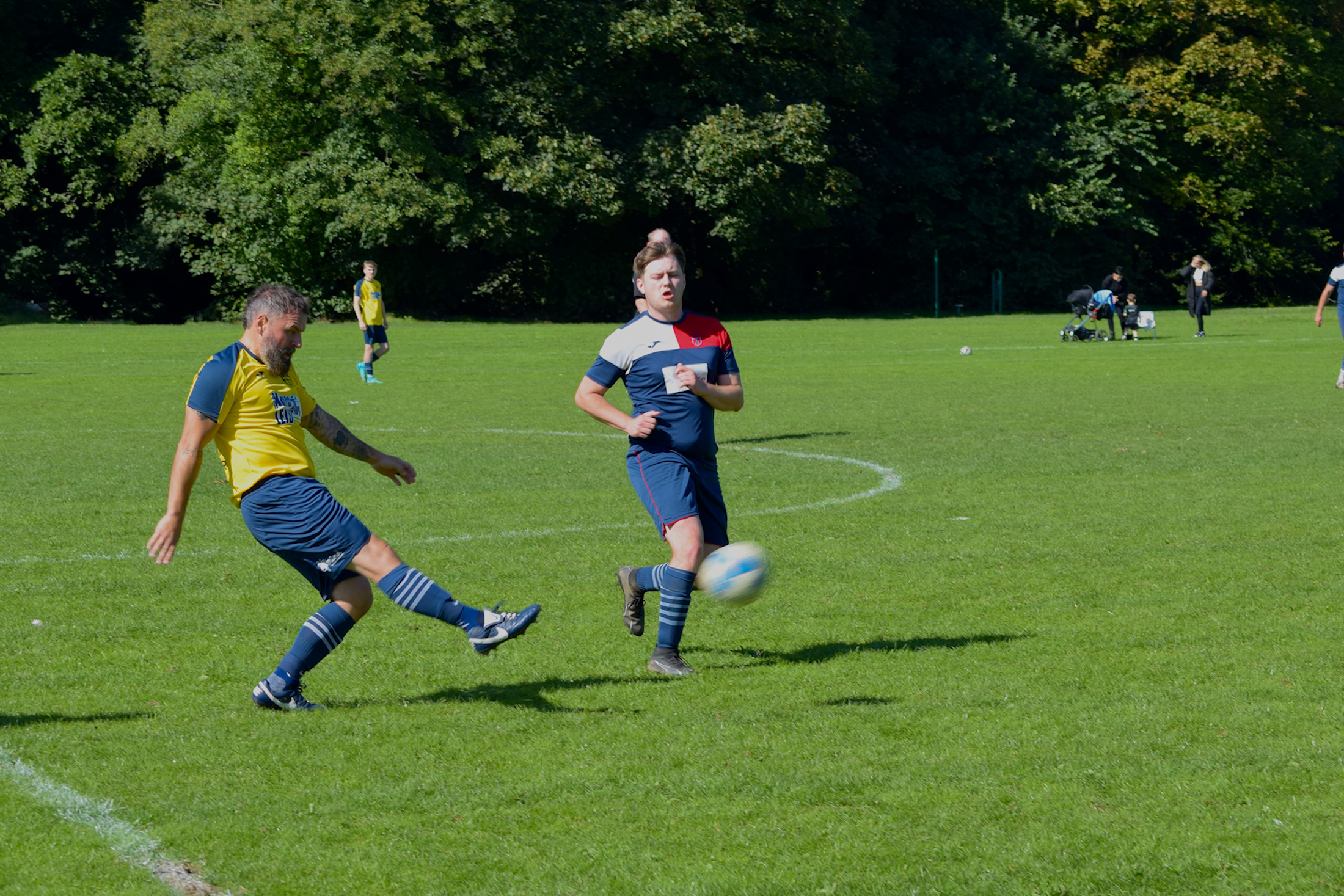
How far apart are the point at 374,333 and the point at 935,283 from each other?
31438 mm

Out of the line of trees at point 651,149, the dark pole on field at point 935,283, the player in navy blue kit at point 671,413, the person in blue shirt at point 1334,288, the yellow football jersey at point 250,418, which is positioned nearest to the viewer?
the yellow football jersey at point 250,418

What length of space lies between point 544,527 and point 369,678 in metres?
4.14

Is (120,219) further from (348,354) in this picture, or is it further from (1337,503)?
(1337,503)

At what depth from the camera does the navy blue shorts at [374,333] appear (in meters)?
24.3

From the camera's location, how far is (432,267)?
158 feet

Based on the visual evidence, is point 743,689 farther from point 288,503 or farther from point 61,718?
point 61,718

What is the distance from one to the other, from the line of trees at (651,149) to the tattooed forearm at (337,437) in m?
38.2

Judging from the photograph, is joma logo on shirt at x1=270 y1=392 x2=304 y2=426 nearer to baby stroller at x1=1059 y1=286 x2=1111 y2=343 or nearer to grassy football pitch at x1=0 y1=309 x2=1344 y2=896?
grassy football pitch at x1=0 y1=309 x2=1344 y2=896

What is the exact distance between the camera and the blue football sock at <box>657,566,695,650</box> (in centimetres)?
684

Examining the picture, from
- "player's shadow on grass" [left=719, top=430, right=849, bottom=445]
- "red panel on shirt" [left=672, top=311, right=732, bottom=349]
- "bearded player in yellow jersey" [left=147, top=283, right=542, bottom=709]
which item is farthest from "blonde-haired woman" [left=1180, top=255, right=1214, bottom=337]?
"bearded player in yellow jersey" [left=147, top=283, right=542, bottom=709]

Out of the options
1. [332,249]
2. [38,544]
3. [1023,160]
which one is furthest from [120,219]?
[38,544]

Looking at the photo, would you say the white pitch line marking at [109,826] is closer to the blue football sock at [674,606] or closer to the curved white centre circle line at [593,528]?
the blue football sock at [674,606]

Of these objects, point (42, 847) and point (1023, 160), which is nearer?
point (42, 847)

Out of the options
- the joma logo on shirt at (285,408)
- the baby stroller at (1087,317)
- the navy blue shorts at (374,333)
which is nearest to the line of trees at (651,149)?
the baby stroller at (1087,317)
